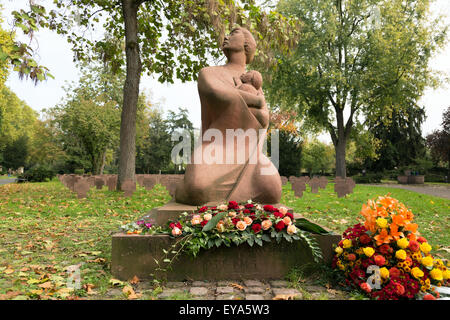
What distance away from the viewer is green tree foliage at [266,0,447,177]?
2225cm

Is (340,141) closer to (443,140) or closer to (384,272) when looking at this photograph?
(443,140)

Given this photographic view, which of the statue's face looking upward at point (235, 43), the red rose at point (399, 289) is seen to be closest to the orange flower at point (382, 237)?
the red rose at point (399, 289)

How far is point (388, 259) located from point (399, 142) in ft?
141

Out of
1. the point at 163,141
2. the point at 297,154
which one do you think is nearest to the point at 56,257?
the point at 297,154

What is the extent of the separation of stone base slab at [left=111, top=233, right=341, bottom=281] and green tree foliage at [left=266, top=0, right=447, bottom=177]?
819 inches

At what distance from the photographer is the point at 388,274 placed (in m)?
2.95

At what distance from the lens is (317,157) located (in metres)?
46.5

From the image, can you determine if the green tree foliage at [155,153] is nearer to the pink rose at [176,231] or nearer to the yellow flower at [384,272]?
the pink rose at [176,231]

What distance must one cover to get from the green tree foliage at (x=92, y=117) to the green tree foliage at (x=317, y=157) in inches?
1070

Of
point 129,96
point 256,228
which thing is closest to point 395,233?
point 256,228

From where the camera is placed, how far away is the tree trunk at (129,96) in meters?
11.9

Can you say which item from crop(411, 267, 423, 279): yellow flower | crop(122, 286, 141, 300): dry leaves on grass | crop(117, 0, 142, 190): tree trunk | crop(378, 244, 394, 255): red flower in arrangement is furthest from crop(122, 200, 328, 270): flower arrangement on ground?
crop(117, 0, 142, 190): tree trunk

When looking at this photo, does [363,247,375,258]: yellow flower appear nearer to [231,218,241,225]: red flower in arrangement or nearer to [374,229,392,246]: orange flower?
[374,229,392,246]: orange flower
